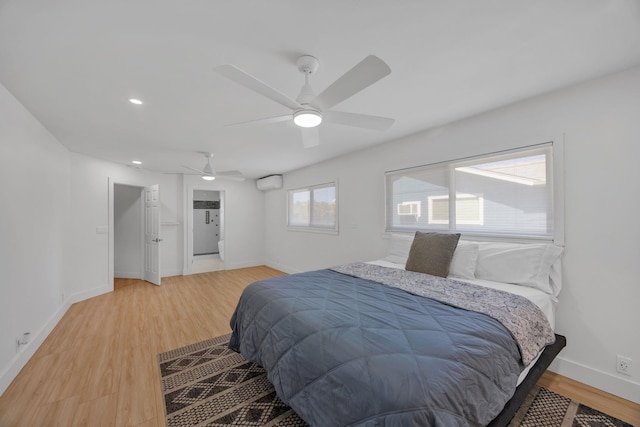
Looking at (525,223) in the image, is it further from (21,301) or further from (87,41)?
(21,301)

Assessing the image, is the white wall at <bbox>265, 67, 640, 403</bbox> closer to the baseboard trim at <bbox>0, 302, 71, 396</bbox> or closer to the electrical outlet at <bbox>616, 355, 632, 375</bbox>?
the electrical outlet at <bbox>616, 355, 632, 375</bbox>

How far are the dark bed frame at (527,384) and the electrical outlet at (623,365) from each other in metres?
0.29

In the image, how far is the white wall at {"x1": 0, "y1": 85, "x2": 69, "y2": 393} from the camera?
2.00m

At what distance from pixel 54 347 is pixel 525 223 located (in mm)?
4691

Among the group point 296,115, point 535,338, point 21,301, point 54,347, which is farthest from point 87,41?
point 535,338

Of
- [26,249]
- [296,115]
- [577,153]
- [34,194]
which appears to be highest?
[296,115]

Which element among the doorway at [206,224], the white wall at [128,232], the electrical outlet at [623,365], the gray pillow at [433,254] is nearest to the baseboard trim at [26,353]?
the white wall at [128,232]

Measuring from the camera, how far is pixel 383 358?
113 centimetres

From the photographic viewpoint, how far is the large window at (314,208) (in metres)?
4.66

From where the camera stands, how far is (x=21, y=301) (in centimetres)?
225

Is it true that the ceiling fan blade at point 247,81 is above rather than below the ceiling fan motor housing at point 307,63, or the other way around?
below

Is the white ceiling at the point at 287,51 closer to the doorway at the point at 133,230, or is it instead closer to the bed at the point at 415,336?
the bed at the point at 415,336

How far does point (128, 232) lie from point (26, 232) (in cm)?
330

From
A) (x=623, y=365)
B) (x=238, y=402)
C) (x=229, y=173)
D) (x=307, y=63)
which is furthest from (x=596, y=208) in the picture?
(x=229, y=173)
